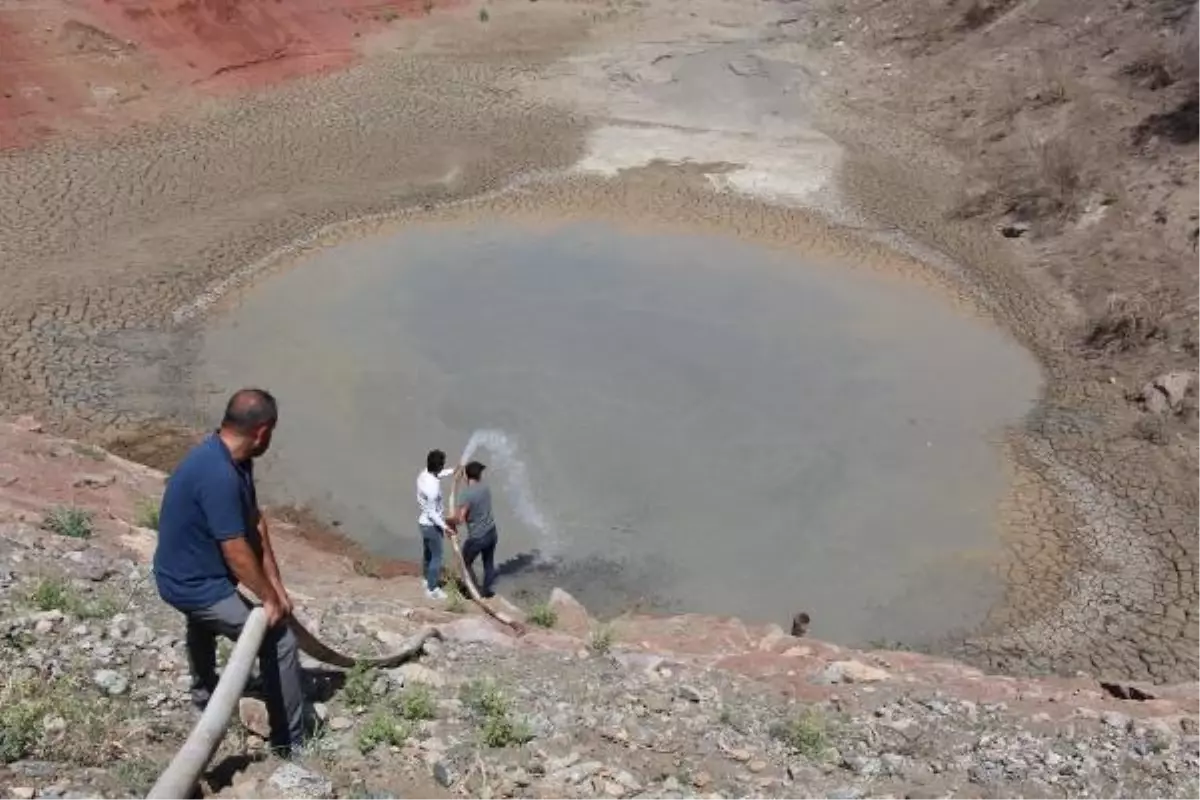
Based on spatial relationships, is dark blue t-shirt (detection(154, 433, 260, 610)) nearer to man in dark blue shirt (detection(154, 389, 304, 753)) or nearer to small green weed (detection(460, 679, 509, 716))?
man in dark blue shirt (detection(154, 389, 304, 753))

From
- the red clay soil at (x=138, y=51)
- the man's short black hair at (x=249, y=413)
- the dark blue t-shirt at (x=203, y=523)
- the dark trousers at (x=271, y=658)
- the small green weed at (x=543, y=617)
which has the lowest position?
the small green weed at (x=543, y=617)

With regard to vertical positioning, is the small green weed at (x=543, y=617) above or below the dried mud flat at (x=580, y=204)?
below

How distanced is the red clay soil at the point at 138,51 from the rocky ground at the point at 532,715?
14.4 metres

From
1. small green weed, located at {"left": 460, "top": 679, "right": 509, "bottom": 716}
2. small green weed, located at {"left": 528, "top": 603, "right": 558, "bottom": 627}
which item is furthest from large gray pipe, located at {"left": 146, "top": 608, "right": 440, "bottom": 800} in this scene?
small green weed, located at {"left": 528, "top": 603, "right": 558, "bottom": 627}

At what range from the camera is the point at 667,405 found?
50.1 feet

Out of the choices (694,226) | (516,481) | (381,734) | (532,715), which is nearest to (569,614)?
(516,481)

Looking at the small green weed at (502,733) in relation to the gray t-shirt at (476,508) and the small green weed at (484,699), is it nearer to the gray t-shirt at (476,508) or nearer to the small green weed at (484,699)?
the small green weed at (484,699)

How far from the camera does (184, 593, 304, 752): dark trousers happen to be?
→ 20.4 feet

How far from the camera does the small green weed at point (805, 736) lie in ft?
24.7

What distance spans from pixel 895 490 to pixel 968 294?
5147 millimetres

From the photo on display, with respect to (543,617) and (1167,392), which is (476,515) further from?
(1167,392)

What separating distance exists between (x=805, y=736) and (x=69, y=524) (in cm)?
583

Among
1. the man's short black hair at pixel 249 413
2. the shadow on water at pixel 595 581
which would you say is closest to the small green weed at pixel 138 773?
the man's short black hair at pixel 249 413

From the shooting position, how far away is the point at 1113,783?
24.4ft
